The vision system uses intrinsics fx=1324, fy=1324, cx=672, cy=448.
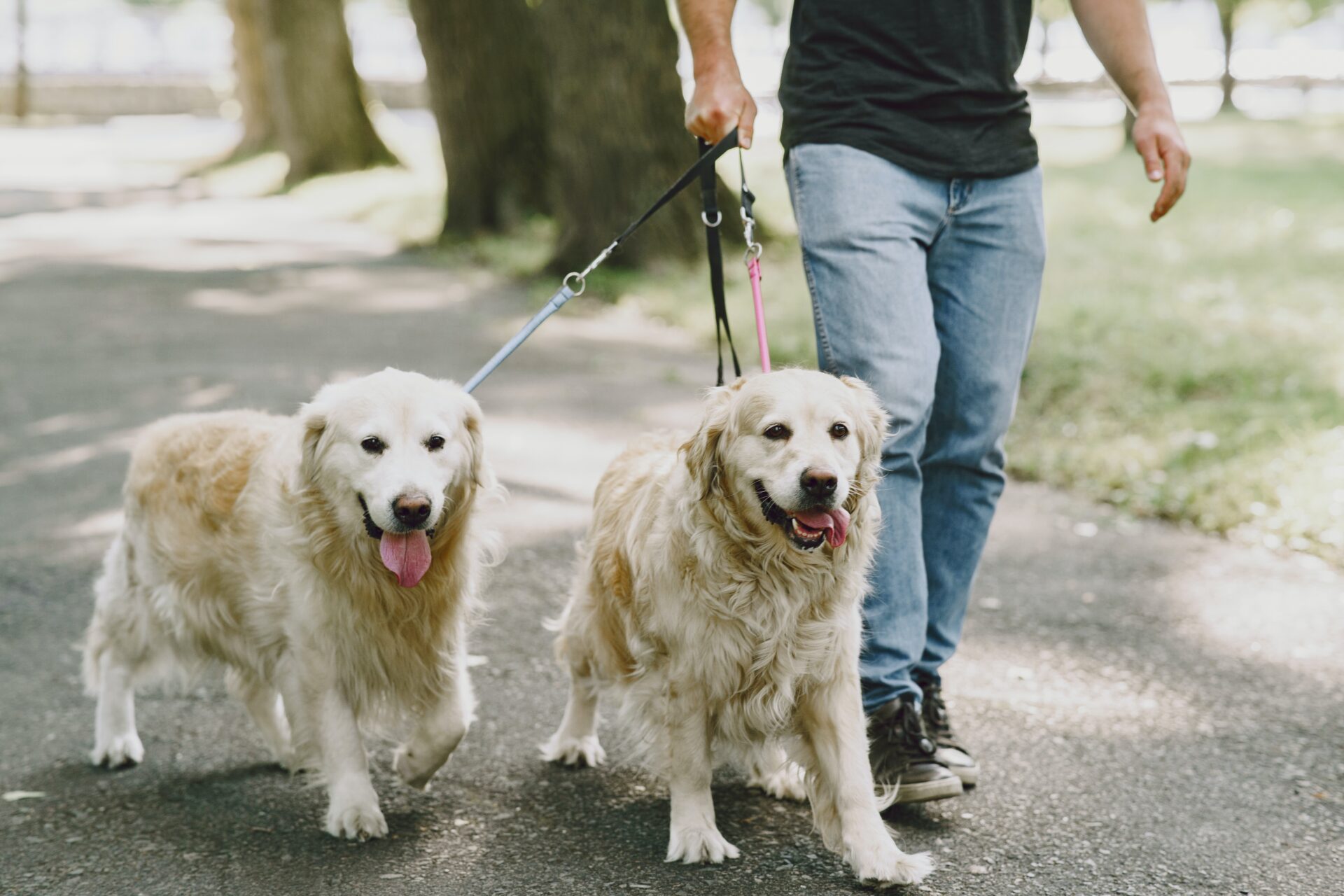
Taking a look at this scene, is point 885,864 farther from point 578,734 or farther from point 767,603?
point 578,734

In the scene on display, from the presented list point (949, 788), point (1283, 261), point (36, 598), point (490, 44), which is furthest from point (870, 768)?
point (490, 44)

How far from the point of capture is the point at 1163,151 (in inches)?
149

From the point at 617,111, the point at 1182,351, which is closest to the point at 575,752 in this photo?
the point at 1182,351

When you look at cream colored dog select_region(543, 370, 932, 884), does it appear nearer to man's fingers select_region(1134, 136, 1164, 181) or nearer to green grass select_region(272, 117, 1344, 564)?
man's fingers select_region(1134, 136, 1164, 181)

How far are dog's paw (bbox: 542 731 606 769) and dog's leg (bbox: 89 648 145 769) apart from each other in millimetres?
1291

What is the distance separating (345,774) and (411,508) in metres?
0.80

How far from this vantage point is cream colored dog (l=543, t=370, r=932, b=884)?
3242 mm

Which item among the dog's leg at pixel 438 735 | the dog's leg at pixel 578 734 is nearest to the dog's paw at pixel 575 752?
the dog's leg at pixel 578 734

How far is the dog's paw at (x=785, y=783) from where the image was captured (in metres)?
3.78

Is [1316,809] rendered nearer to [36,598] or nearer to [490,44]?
[36,598]

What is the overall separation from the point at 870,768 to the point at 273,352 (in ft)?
26.5

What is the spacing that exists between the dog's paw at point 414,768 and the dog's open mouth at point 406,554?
1.83ft

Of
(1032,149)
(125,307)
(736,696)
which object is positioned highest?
(1032,149)

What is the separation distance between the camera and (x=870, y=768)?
3498 mm
